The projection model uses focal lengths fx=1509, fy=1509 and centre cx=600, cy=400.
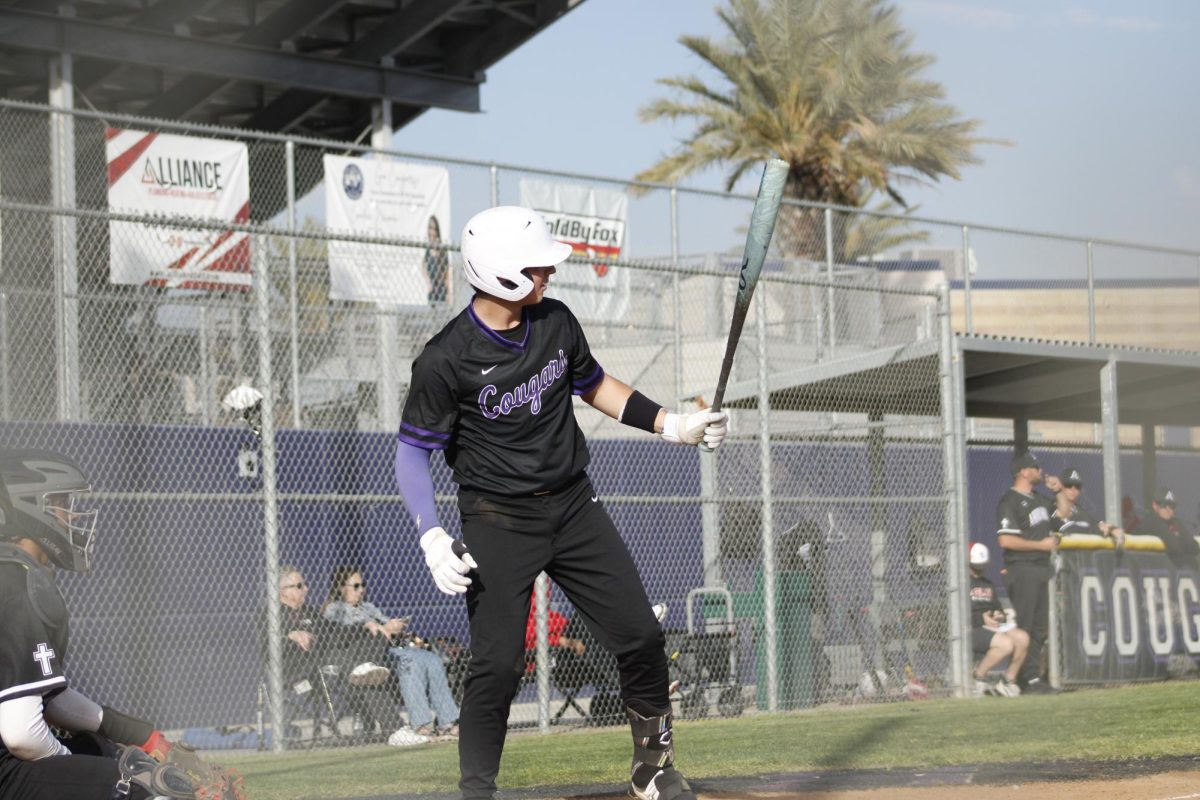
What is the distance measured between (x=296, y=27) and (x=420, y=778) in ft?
47.1

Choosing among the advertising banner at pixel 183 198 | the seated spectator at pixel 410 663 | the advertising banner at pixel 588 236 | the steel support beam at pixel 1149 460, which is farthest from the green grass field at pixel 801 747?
the steel support beam at pixel 1149 460

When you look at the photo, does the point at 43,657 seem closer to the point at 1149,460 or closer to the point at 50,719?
the point at 50,719

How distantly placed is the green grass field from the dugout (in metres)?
2.50

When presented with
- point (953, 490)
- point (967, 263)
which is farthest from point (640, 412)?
point (967, 263)

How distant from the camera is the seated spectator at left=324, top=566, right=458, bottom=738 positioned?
37.7 feet

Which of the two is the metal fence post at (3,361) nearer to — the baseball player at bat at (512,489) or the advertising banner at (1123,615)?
the baseball player at bat at (512,489)

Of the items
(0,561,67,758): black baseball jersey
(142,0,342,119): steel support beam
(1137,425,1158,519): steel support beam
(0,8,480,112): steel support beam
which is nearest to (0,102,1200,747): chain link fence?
(0,8,480,112): steel support beam

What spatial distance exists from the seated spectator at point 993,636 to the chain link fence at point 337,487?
31 cm

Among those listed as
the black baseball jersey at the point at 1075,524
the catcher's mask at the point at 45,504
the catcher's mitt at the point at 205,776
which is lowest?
the catcher's mitt at the point at 205,776

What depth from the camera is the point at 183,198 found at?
47.2 feet

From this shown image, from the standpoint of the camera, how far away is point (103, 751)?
480cm

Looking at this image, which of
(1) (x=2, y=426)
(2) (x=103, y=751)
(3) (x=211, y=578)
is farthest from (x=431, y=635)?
(2) (x=103, y=751)

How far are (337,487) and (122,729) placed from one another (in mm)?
9295

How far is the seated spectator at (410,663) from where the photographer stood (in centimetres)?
1148
